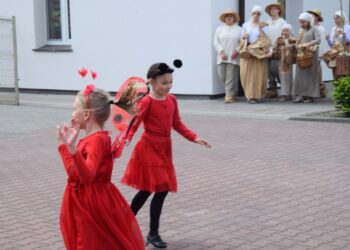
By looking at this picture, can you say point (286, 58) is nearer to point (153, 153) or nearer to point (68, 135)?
point (153, 153)

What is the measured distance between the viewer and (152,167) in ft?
18.9

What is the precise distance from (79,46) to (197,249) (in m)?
13.0

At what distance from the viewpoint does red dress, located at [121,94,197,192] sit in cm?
575

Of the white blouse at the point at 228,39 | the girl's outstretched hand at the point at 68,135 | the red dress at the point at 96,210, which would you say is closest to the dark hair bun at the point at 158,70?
the red dress at the point at 96,210

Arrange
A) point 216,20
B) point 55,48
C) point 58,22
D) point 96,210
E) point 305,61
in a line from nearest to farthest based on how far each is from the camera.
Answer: point 96,210
point 305,61
point 216,20
point 55,48
point 58,22

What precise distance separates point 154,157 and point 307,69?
32.1 ft

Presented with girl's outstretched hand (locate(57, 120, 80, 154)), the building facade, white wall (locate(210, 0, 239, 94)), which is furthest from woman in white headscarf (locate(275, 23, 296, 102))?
girl's outstretched hand (locate(57, 120, 80, 154))

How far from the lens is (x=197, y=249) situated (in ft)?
18.8

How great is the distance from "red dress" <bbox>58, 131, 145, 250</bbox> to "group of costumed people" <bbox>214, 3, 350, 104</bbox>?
10.9m

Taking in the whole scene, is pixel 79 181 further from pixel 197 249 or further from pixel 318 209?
pixel 318 209

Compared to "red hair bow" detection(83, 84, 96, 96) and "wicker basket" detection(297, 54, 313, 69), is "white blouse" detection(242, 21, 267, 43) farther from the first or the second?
"red hair bow" detection(83, 84, 96, 96)

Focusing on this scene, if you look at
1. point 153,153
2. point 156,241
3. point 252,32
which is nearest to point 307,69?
point 252,32

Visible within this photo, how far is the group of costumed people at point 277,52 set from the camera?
1484 cm

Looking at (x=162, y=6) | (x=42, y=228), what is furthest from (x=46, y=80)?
(x=42, y=228)
